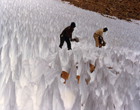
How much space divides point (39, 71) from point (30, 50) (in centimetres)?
40

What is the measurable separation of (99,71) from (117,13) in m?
14.9

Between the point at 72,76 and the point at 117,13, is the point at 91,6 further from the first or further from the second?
the point at 72,76

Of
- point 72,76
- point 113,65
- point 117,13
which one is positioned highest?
point 117,13

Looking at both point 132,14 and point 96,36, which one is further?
point 132,14

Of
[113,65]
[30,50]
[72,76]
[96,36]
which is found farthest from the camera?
[96,36]

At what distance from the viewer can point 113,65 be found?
1.83 meters

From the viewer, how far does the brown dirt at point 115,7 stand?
45.8ft

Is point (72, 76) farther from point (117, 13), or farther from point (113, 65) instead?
point (117, 13)

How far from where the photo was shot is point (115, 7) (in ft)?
51.0

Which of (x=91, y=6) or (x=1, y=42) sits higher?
(x=91, y=6)

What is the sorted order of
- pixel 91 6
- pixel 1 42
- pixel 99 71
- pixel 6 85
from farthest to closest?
pixel 91 6 < pixel 1 42 < pixel 99 71 < pixel 6 85

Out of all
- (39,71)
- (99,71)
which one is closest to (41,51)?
(39,71)

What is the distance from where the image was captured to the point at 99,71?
119cm

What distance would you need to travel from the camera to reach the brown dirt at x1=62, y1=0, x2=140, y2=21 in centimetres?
1396
